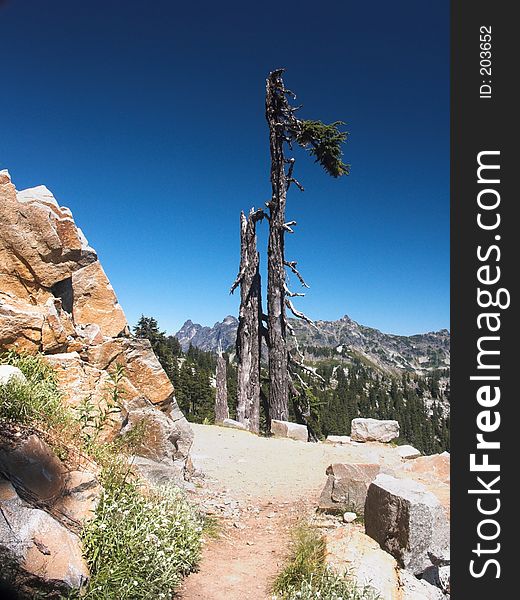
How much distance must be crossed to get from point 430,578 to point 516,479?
6.84ft

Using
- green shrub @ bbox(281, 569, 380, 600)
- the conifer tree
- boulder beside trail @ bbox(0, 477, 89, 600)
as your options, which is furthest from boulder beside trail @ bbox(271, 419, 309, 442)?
boulder beside trail @ bbox(0, 477, 89, 600)

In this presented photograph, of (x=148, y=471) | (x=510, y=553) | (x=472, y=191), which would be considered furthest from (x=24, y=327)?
(x=510, y=553)

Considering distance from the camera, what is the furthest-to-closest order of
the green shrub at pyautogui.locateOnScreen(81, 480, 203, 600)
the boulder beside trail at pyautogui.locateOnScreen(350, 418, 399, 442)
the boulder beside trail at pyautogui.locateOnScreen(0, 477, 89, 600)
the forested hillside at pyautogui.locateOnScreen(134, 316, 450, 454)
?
the forested hillside at pyautogui.locateOnScreen(134, 316, 450, 454) → the boulder beside trail at pyautogui.locateOnScreen(350, 418, 399, 442) → the green shrub at pyautogui.locateOnScreen(81, 480, 203, 600) → the boulder beside trail at pyautogui.locateOnScreen(0, 477, 89, 600)

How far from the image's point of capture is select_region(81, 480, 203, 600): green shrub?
432 cm

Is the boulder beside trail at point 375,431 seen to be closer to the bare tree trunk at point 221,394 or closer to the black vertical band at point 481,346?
the bare tree trunk at point 221,394

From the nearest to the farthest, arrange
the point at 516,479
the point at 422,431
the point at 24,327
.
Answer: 1. the point at 516,479
2. the point at 24,327
3. the point at 422,431

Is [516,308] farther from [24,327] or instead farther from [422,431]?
[422,431]

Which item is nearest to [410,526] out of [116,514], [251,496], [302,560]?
[302,560]

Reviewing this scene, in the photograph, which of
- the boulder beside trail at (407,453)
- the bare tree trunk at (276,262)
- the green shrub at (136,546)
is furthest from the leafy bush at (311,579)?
the bare tree trunk at (276,262)

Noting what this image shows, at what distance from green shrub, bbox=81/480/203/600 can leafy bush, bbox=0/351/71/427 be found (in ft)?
3.82

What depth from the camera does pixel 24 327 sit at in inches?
271

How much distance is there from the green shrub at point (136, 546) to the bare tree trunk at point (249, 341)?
44.5 ft

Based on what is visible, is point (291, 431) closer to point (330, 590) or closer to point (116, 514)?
point (330, 590)

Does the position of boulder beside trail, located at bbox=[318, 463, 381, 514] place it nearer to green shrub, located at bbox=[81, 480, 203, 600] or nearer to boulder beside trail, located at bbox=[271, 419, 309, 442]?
→ green shrub, located at bbox=[81, 480, 203, 600]
